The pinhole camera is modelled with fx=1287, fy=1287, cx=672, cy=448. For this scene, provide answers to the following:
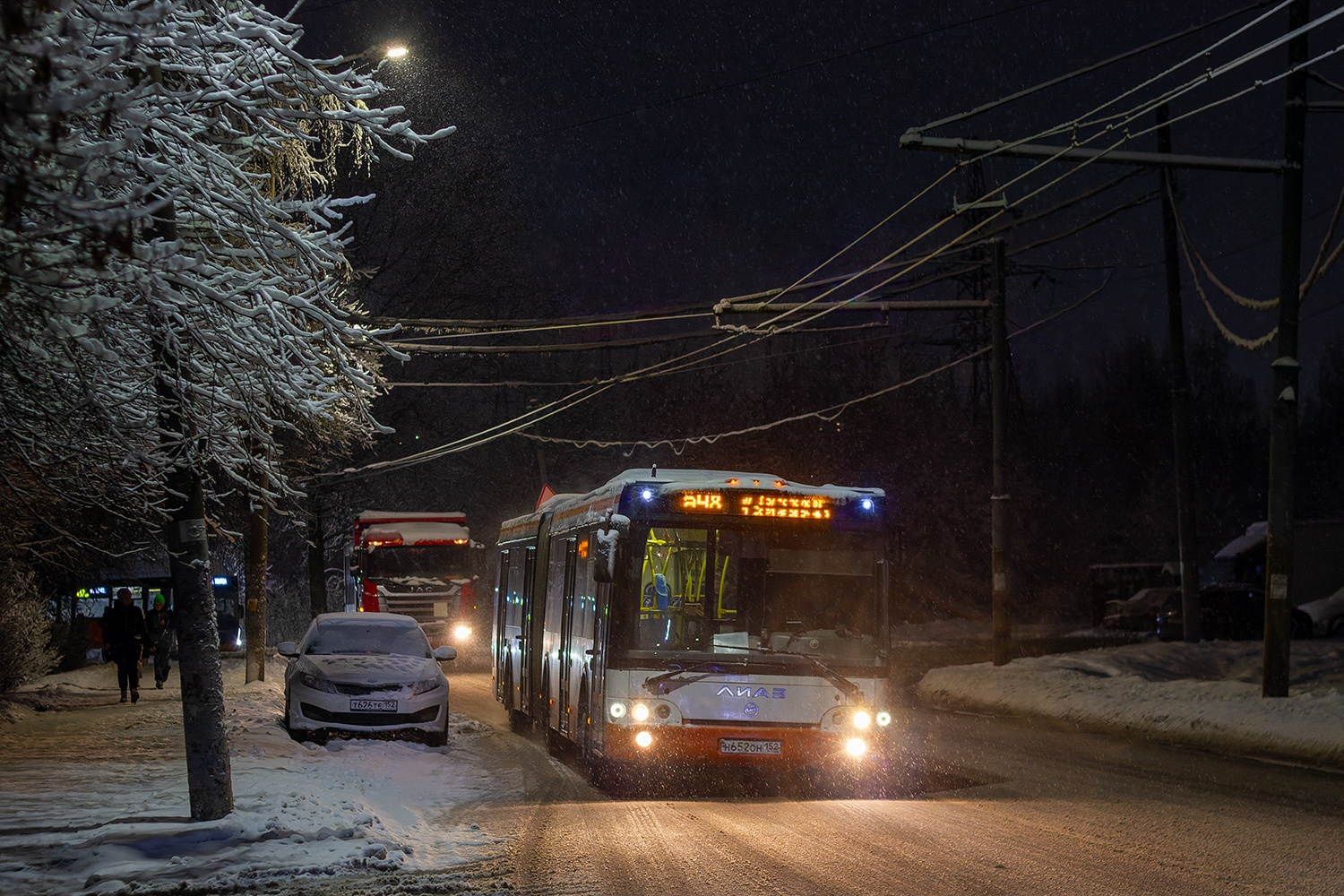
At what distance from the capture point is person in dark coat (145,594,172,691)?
2384 cm

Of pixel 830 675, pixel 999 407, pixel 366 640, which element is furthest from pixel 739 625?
pixel 999 407

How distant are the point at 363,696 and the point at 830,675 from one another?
21.1 feet

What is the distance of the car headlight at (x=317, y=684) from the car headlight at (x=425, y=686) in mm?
913

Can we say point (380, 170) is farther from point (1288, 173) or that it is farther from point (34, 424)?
point (34, 424)

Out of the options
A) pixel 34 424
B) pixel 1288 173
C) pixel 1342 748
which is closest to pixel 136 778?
pixel 34 424

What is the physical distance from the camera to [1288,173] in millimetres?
18766

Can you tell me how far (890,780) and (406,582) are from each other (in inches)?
961

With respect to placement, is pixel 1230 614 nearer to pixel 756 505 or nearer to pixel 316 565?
pixel 316 565

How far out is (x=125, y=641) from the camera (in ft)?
72.1

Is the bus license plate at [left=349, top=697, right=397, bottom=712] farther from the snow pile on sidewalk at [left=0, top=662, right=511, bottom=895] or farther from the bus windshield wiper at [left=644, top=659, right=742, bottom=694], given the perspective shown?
the bus windshield wiper at [left=644, top=659, right=742, bottom=694]

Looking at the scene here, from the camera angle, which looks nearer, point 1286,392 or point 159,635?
point 1286,392

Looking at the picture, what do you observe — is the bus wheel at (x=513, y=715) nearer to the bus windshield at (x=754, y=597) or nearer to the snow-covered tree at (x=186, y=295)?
the bus windshield at (x=754, y=597)

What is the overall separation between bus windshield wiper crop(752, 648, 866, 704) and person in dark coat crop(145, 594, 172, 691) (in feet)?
48.6

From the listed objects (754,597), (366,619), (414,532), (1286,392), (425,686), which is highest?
(1286,392)
